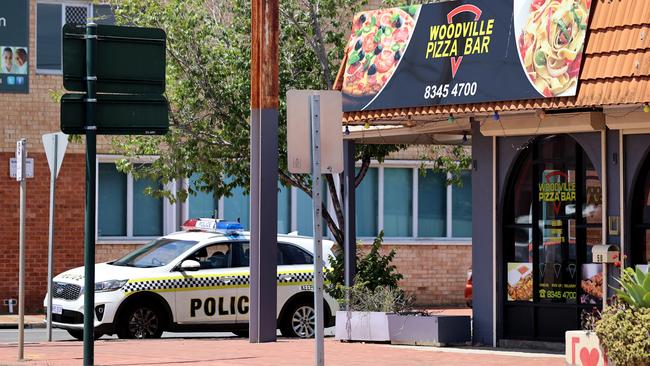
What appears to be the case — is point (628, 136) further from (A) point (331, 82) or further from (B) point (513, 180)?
(A) point (331, 82)

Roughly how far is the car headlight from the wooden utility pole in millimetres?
2629

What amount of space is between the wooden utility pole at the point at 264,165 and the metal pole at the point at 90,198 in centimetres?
508

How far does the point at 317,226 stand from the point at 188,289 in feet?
34.1

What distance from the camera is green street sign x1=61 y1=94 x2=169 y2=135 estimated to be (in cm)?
1400

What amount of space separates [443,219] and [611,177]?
16182mm

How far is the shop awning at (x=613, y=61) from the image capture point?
1518cm

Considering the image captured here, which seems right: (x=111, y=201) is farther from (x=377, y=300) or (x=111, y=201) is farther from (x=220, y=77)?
(x=377, y=300)

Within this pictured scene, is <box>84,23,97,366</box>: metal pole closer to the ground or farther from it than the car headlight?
farther from it

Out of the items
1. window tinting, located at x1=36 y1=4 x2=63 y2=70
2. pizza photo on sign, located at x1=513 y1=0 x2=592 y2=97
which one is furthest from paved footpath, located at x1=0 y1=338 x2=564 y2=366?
window tinting, located at x1=36 y1=4 x2=63 y2=70

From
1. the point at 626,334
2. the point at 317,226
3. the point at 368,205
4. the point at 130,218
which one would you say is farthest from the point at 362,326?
the point at 368,205

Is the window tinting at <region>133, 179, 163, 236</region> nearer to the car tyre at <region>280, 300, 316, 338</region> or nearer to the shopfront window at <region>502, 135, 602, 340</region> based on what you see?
the car tyre at <region>280, 300, 316, 338</region>

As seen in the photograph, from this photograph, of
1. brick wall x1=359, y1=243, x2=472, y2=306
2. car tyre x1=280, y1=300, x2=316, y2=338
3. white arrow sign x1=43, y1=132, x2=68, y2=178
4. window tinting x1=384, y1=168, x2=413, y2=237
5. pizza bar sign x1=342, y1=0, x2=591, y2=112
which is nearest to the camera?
pizza bar sign x1=342, y1=0, x2=591, y2=112

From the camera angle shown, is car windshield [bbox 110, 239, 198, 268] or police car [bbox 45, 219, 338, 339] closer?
police car [bbox 45, 219, 338, 339]

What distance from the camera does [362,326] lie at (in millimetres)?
19047
